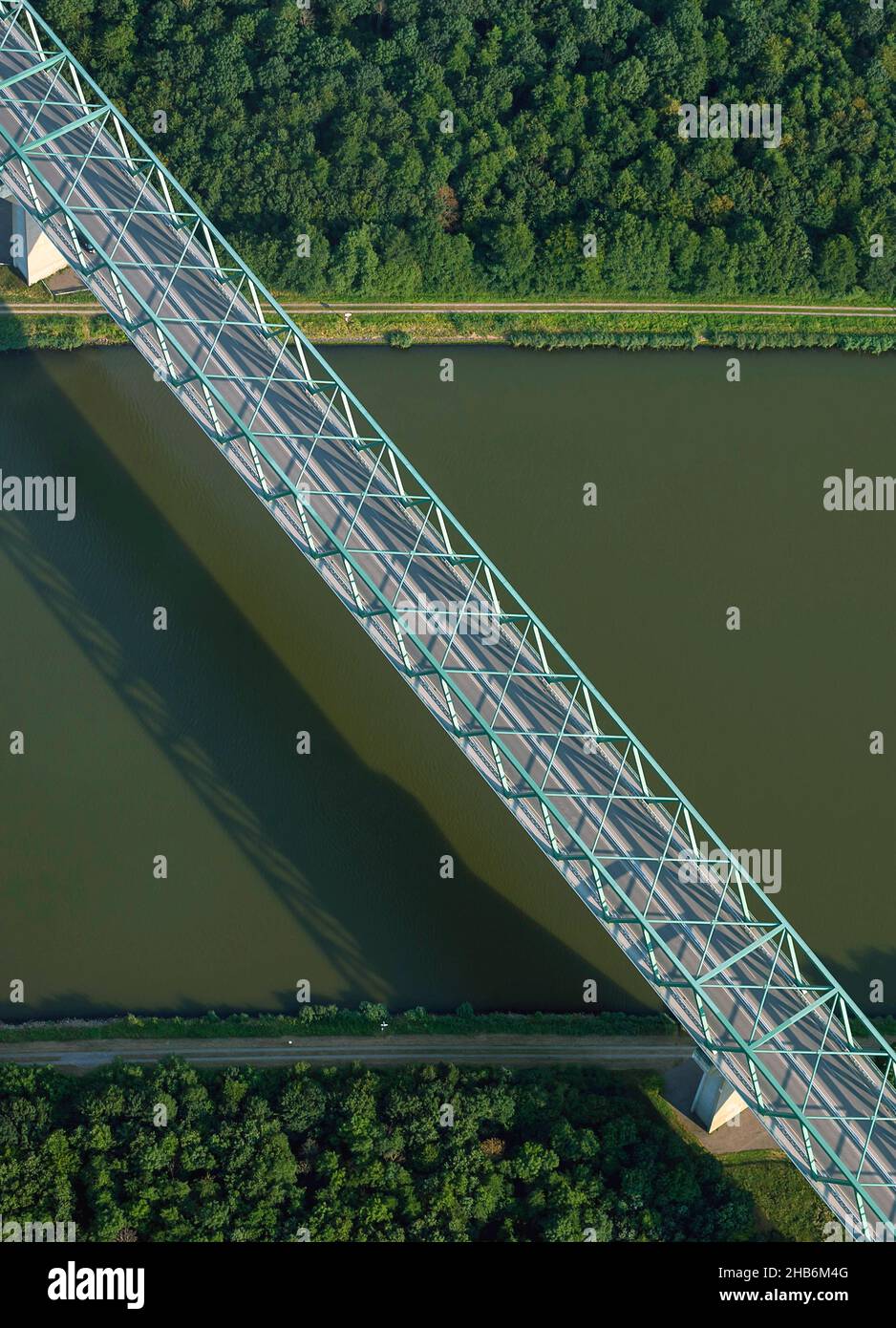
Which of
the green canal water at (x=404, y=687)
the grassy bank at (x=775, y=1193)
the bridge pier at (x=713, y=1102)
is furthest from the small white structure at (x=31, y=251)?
the grassy bank at (x=775, y=1193)

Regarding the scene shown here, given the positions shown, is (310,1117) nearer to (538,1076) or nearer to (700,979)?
(538,1076)

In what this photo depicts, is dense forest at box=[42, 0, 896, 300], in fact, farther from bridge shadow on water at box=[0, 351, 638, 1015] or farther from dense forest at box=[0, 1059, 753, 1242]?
dense forest at box=[0, 1059, 753, 1242]

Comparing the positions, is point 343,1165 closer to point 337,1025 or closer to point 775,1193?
point 337,1025

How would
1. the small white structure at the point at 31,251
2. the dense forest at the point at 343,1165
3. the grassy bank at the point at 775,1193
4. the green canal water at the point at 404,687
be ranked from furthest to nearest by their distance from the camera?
the small white structure at the point at 31,251
the green canal water at the point at 404,687
the grassy bank at the point at 775,1193
the dense forest at the point at 343,1165

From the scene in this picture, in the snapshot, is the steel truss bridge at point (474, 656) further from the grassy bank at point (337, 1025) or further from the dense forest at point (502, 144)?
the dense forest at point (502, 144)

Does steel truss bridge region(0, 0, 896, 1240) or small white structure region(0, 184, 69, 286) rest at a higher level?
small white structure region(0, 184, 69, 286)

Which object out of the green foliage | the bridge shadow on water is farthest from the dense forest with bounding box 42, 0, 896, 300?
the green foliage

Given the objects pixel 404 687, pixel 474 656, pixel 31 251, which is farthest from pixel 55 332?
pixel 474 656
